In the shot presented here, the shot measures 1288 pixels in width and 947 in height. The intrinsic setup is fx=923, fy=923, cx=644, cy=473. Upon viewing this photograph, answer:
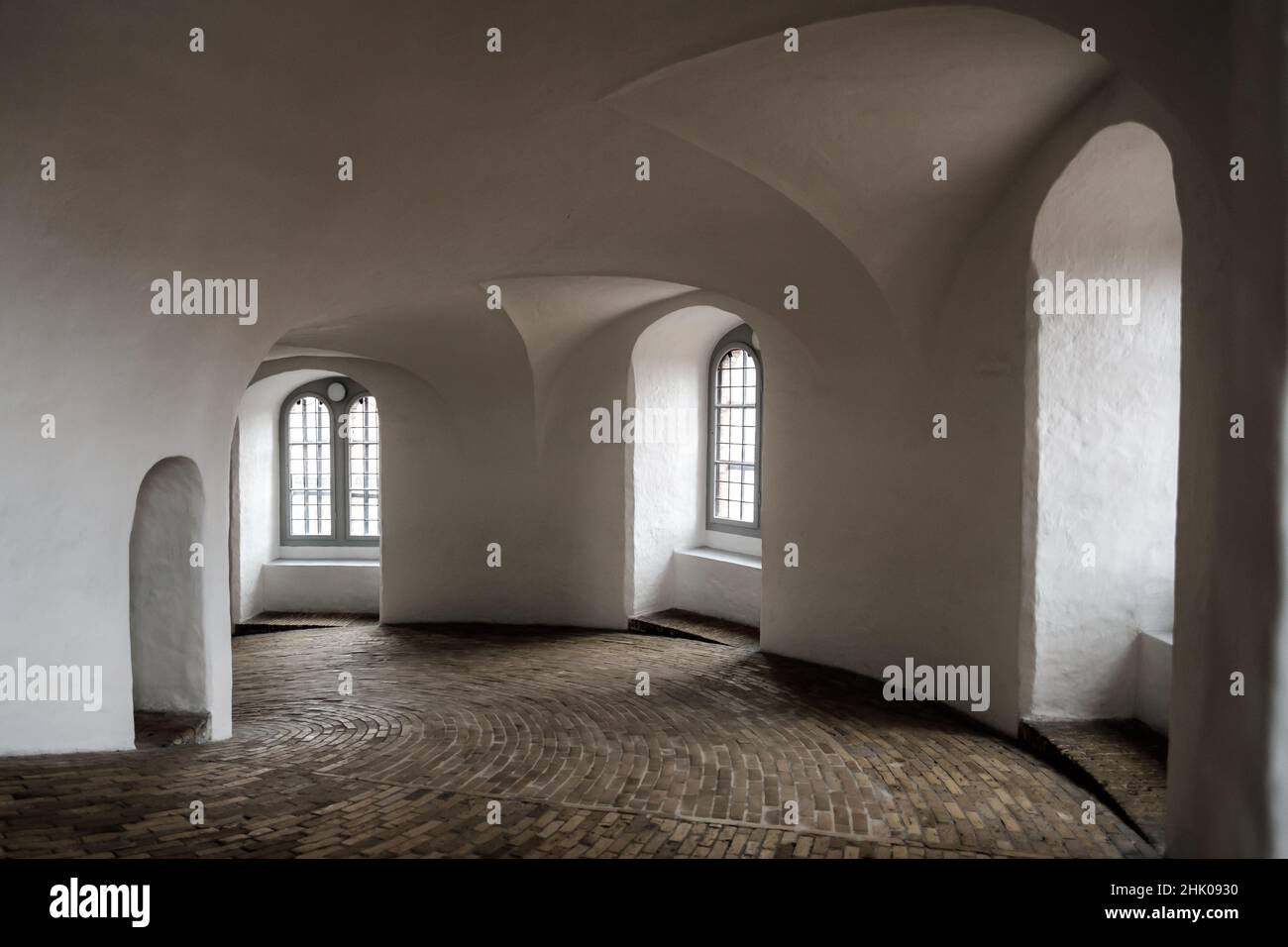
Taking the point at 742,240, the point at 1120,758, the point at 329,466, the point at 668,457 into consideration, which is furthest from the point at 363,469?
the point at 1120,758

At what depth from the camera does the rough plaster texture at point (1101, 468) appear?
689 cm

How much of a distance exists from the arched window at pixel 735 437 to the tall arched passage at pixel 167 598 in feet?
24.2

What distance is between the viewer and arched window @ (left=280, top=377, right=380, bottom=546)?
17188 mm

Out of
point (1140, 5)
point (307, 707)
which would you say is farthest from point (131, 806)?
point (1140, 5)

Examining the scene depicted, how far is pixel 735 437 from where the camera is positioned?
1312 centimetres

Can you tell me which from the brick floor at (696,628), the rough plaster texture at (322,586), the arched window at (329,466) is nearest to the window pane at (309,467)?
the arched window at (329,466)

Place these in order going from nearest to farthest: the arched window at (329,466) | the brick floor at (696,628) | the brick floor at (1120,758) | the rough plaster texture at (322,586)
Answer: the brick floor at (1120,758), the brick floor at (696,628), the rough plaster texture at (322,586), the arched window at (329,466)

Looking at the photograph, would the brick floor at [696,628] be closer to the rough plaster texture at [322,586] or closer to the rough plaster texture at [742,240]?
the rough plaster texture at [742,240]

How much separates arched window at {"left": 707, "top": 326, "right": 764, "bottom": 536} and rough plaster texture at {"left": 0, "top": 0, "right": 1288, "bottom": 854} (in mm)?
2272

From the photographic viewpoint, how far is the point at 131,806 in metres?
4.87

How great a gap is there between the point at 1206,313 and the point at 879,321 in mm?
4237

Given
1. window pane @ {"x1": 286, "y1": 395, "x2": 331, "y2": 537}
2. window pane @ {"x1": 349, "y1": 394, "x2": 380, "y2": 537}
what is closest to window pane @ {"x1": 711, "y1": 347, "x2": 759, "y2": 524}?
window pane @ {"x1": 349, "y1": 394, "x2": 380, "y2": 537}

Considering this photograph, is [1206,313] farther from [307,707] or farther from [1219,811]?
[307,707]

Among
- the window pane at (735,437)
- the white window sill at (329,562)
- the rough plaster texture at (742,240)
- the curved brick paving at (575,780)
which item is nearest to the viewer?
the rough plaster texture at (742,240)
